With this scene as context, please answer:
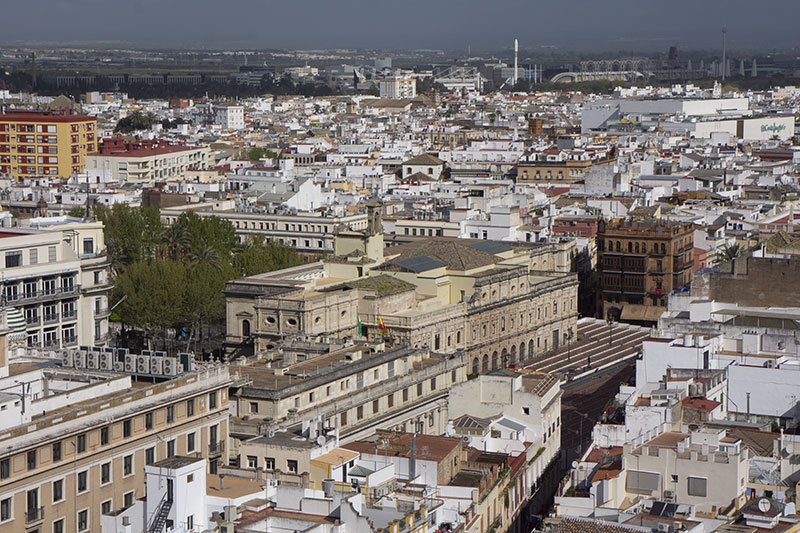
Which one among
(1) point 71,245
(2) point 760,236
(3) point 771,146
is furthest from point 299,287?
(3) point 771,146

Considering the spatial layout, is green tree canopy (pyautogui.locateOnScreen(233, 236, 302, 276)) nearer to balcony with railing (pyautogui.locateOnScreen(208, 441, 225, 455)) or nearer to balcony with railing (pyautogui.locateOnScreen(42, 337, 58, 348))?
balcony with railing (pyautogui.locateOnScreen(42, 337, 58, 348))

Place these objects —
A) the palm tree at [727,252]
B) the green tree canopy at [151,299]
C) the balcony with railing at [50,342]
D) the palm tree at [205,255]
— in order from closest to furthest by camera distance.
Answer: the balcony with railing at [50,342] < the green tree canopy at [151,299] < the palm tree at [727,252] < the palm tree at [205,255]

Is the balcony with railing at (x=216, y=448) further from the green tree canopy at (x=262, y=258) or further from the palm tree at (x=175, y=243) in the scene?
the palm tree at (x=175, y=243)

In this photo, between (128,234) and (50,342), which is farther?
(128,234)

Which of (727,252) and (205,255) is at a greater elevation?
(727,252)

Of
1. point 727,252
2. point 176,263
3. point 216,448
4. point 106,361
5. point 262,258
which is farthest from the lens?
point 262,258

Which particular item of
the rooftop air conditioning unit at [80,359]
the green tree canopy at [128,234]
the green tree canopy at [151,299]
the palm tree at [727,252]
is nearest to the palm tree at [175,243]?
the green tree canopy at [128,234]

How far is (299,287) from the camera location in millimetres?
77938

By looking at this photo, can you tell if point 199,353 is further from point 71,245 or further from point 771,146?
point 771,146

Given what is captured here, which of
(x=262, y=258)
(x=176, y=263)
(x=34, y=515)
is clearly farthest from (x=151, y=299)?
(x=34, y=515)

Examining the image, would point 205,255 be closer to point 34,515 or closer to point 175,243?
point 175,243

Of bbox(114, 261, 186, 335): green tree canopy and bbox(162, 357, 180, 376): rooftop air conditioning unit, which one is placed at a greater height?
bbox(162, 357, 180, 376): rooftop air conditioning unit

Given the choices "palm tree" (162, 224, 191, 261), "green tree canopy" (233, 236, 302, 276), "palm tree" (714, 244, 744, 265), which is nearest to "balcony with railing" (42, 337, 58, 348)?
"green tree canopy" (233, 236, 302, 276)

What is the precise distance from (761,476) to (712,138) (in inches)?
6282
